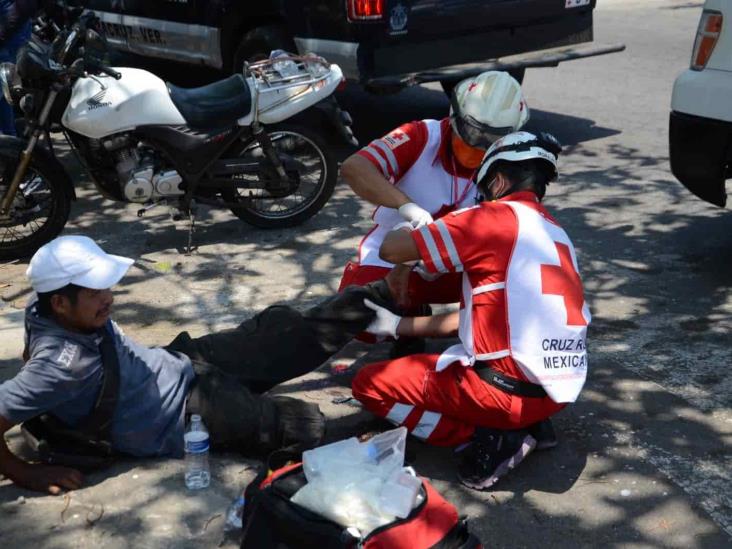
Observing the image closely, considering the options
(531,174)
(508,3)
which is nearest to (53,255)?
(531,174)

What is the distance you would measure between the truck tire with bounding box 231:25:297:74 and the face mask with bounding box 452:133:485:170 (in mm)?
3684

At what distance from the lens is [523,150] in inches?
145

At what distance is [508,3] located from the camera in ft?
25.9

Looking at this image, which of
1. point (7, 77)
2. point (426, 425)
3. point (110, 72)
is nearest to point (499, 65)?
point (110, 72)

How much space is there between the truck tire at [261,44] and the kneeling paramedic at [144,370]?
13.2ft

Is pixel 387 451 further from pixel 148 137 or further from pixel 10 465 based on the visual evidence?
pixel 148 137

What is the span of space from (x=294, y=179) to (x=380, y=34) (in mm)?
1539

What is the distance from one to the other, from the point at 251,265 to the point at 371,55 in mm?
2128

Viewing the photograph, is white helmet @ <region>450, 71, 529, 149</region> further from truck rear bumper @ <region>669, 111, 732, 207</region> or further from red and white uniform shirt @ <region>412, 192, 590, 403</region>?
truck rear bumper @ <region>669, 111, 732, 207</region>

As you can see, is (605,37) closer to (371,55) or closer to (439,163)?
(371,55)

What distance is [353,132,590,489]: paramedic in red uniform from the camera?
3562 millimetres

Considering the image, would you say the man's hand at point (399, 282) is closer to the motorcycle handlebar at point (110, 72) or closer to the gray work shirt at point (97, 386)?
the gray work shirt at point (97, 386)

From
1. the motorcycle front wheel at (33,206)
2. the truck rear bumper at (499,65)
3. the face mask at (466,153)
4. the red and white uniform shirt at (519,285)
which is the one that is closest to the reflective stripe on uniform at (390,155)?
the face mask at (466,153)

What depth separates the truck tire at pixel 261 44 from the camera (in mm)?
7836
